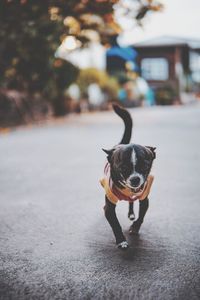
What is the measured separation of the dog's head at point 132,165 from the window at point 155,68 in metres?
43.1

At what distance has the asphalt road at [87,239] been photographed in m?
2.19

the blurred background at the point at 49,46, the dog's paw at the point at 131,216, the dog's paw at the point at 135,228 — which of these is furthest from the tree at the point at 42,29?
the dog's paw at the point at 135,228

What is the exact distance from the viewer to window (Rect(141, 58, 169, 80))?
4447 cm

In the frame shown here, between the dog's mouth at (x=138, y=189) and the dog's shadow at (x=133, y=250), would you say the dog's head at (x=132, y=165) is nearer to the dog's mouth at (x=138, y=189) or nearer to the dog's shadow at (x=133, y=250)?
the dog's mouth at (x=138, y=189)

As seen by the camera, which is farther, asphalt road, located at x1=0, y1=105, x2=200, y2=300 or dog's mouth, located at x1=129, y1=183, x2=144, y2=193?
dog's mouth, located at x1=129, y1=183, x2=144, y2=193

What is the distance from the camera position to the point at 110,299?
204cm

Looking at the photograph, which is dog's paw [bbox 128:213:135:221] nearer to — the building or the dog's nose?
the dog's nose

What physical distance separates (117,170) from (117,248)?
0.59 m

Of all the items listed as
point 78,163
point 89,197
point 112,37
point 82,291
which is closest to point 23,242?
point 82,291

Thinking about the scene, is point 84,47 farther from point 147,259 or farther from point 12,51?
point 147,259

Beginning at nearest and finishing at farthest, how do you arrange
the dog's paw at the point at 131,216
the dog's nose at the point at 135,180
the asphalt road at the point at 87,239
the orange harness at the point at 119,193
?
the asphalt road at the point at 87,239 → the dog's nose at the point at 135,180 → the orange harness at the point at 119,193 → the dog's paw at the point at 131,216

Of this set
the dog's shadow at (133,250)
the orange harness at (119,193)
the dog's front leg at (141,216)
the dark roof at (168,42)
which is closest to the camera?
the dog's shadow at (133,250)

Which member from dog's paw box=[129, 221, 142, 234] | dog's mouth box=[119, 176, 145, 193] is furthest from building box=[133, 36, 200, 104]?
dog's mouth box=[119, 176, 145, 193]

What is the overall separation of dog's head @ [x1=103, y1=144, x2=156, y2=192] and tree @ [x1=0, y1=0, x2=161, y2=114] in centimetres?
917
